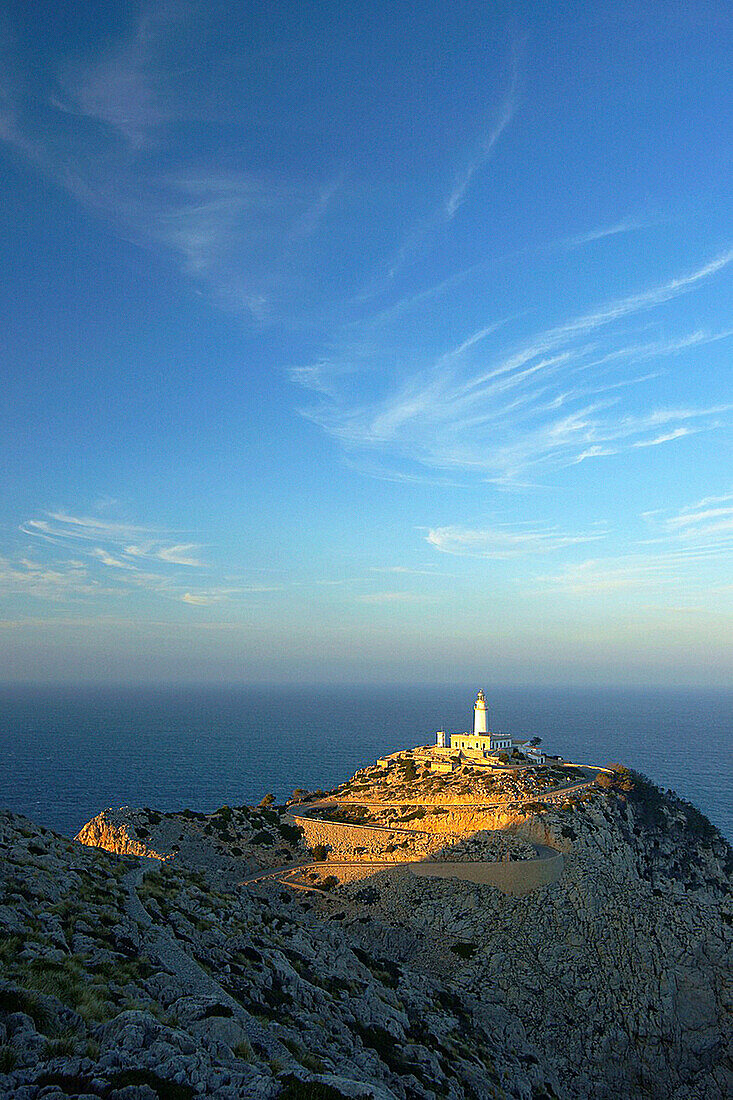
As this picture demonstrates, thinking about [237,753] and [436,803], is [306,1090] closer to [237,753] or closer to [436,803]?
[436,803]

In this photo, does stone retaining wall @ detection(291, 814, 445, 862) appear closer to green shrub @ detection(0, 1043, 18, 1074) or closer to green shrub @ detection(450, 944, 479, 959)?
green shrub @ detection(450, 944, 479, 959)

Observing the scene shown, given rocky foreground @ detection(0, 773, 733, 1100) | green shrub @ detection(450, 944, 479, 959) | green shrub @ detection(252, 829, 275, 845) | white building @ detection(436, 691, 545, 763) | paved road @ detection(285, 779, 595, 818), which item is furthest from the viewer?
white building @ detection(436, 691, 545, 763)

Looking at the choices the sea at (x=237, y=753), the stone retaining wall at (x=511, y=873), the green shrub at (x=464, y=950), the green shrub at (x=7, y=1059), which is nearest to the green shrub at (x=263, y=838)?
the stone retaining wall at (x=511, y=873)

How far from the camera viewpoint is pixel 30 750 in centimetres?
11325

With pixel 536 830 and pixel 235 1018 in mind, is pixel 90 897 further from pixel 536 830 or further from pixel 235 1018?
pixel 536 830

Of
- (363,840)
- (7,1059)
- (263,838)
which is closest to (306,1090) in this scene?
(7,1059)

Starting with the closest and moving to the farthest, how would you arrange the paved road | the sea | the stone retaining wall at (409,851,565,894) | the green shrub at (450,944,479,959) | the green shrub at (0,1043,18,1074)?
the green shrub at (0,1043,18,1074) < the green shrub at (450,944,479,959) < the stone retaining wall at (409,851,565,894) < the paved road < the sea

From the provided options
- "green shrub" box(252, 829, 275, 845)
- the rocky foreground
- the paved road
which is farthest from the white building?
"green shrub" box(252, 829, 275, 845)

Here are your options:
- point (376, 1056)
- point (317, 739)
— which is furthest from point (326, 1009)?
point (317, 739)

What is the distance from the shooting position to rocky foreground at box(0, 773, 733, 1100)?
1014 centimetres

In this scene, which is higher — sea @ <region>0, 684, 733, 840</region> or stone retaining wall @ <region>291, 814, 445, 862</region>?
stone retaining wall @ <region>291, 814, 445, 862</region>

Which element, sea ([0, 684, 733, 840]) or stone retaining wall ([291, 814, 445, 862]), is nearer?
stone retaining wall ([291, 814, 445, 862])

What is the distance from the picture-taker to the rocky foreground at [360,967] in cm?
1014

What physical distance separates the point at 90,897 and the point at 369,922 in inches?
896
